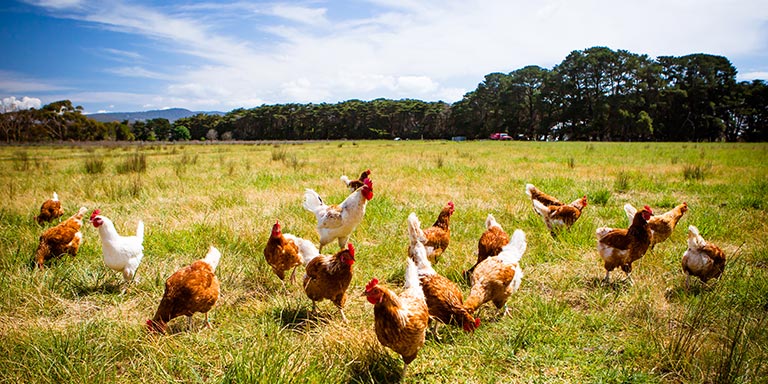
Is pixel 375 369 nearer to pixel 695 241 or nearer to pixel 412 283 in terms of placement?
pixel 412 283

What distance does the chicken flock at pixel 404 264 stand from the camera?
235cm

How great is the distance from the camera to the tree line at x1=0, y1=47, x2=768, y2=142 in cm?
4322

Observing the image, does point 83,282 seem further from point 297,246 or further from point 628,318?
point 628,318

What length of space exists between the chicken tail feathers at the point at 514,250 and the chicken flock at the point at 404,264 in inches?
0.5

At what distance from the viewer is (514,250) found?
3.53 meters

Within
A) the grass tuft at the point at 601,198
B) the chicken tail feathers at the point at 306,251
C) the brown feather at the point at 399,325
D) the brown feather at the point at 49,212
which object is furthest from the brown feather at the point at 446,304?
the brown feather at the point at 49,212

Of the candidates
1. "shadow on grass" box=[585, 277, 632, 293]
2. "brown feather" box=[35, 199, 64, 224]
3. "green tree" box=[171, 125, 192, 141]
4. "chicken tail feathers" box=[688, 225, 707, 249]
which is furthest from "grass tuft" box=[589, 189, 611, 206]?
"green tree" box=[171, 125, 192, 141]

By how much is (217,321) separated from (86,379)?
109 centimetres

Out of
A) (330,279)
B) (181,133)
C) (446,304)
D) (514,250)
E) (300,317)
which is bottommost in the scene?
(300,317)

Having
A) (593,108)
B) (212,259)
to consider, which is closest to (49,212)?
(212,259)

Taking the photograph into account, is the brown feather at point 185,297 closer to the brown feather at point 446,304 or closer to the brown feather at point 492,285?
the brown feather at point 446,304

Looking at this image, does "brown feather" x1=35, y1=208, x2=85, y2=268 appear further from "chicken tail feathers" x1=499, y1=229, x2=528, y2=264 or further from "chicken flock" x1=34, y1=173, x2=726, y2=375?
"chicken tail feathers" x1=499, y1=229, x2=528, y2=264

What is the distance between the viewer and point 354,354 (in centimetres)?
243

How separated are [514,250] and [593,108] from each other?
56.3 m
